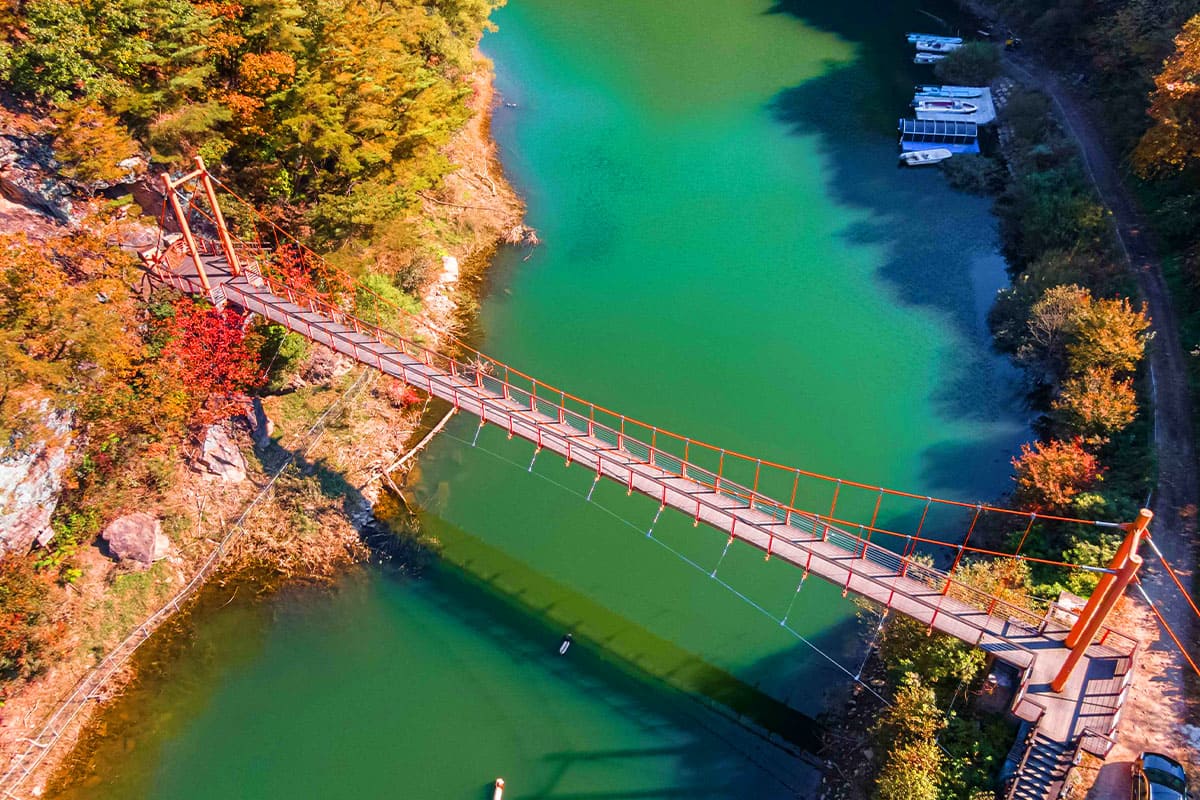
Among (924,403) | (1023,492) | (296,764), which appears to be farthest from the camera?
(924,403)

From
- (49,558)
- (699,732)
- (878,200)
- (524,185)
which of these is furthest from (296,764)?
(878,200)

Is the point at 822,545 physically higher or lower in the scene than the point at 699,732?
higher

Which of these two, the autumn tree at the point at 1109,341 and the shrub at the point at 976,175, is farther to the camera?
the shrub at the point at 976,175

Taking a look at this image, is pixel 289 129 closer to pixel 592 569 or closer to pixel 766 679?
pixel 592 569

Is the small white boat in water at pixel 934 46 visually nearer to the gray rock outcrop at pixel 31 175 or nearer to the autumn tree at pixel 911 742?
the autumn tree at pixel 911 742

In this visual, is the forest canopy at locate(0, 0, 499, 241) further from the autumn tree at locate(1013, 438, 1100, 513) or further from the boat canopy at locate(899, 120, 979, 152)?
the boat canopy at locate(899, 120, 979, 152)

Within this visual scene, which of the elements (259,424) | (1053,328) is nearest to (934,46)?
(1053,328)

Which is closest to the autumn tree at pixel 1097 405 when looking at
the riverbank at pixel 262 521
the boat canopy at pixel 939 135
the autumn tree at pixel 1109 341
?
the autumn tree at pixel 1109 341
